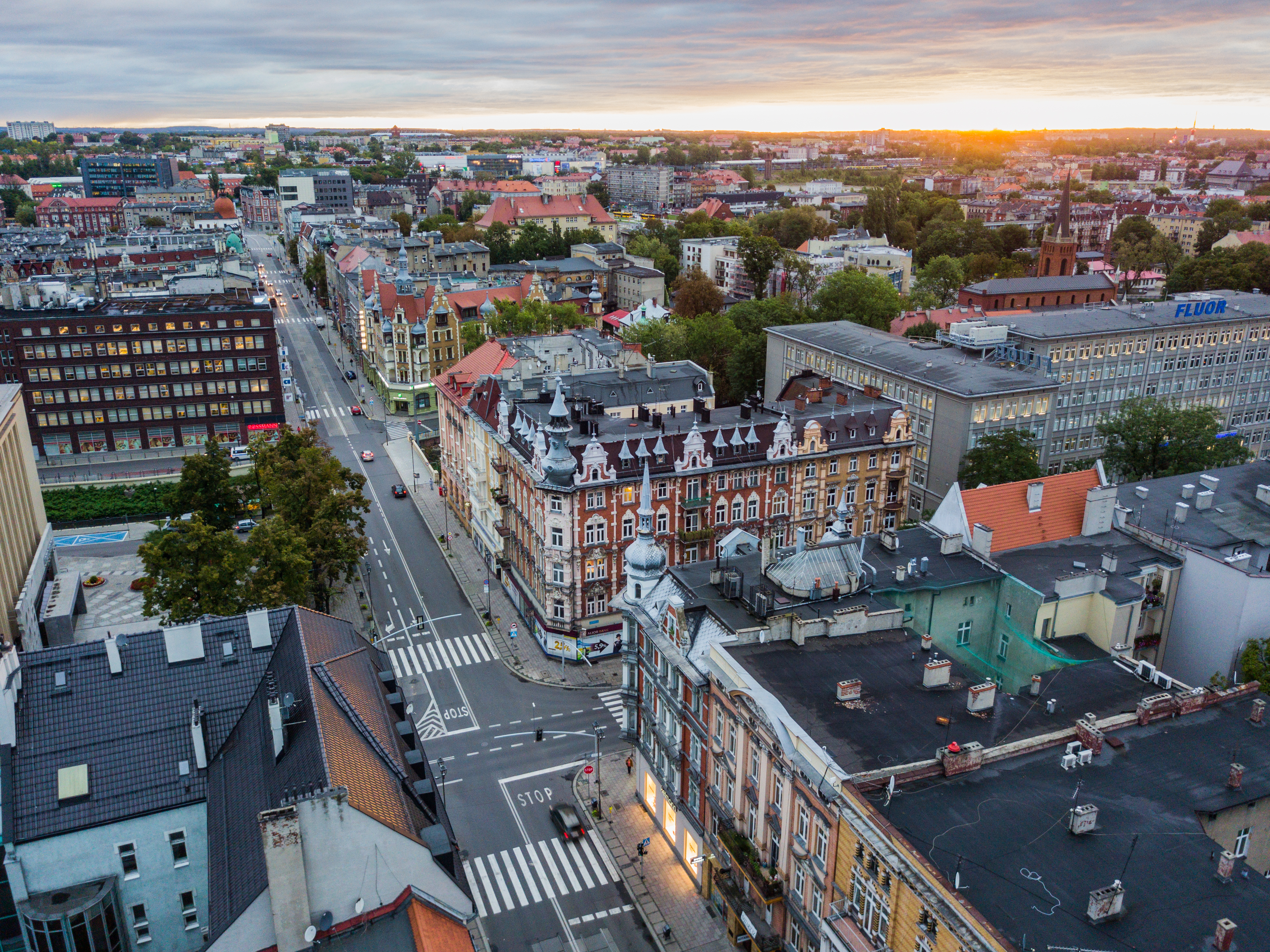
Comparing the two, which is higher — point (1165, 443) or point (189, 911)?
point (1165, 443)

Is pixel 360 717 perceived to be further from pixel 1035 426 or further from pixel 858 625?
pixel 1035 426

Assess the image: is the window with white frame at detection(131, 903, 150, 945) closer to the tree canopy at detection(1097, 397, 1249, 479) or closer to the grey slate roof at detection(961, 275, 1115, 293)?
the tree canopy at detection(1097, 397, 1249, 479)

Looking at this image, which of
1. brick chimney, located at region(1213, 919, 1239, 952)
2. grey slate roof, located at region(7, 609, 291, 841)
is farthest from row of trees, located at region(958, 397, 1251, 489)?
grey slate roof, located at region(7, 609, 291, 841)

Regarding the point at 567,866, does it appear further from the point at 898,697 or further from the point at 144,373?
the point at 144,373

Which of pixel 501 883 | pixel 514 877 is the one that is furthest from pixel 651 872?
pixel 501 883

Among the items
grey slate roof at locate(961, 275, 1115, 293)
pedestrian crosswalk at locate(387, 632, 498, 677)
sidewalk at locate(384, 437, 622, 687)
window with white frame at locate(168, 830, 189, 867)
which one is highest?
grey slate roof at locate(961, 275, 1115, 293)

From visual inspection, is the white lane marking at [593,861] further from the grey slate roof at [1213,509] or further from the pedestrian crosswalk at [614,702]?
the grey slate roof at [1213,509]
